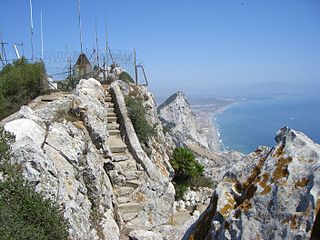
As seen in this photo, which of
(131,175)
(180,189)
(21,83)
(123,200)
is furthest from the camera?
(180,189)

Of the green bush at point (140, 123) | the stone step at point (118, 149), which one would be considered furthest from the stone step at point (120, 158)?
the green bush at point (140, 123)

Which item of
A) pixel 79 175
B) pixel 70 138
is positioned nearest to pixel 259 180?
pixel 79 175

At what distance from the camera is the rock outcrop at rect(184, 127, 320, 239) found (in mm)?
2877

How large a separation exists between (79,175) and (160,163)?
23.0 feet

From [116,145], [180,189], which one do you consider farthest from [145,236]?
[180,189]

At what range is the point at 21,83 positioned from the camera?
15500 mm

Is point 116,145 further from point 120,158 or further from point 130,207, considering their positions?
point 130,207

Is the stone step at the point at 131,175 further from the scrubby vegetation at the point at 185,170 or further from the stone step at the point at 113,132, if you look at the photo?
the scrubby vegetation at the point at 185,170

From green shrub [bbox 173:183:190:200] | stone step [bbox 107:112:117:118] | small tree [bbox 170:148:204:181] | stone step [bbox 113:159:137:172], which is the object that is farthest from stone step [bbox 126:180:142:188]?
small tree [bbox 170:148:204:181]

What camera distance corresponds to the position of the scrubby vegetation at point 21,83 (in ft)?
47.6

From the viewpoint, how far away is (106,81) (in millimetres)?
19812

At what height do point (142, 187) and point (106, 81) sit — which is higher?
point (106, 81)

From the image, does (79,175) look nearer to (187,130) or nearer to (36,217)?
(36,217)

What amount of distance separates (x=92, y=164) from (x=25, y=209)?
406cm
